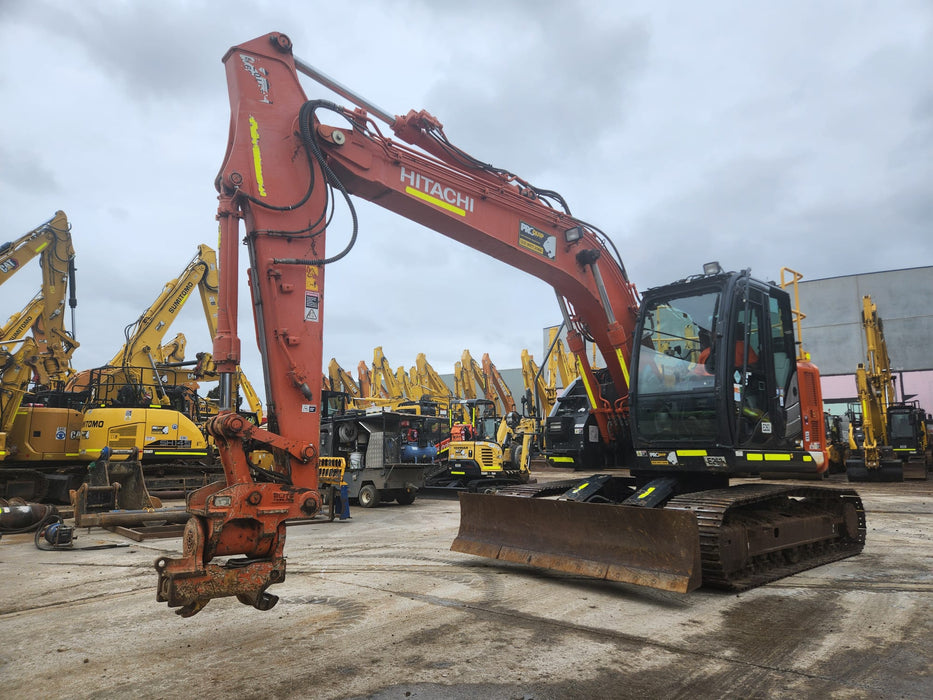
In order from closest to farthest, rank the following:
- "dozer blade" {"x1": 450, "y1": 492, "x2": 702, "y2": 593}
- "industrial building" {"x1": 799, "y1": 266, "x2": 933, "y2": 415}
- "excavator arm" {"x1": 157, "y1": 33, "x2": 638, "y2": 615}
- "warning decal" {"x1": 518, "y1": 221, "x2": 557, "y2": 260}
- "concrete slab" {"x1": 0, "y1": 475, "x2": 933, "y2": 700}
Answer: "concrete slab" {"x1": 0, "y1": 475, "x2": 933, "y2": 700} → "excavator arm" {"x1": 157, "y1": 33, "x2": 638, "y2": 615} → "dozer blade" {"x1": 450, "y1": 492, "x2": 702, "y2": 593} → "warning decal" {"x1": 518, "y1": 221, "x2": 557, "y2": 260} → "industrial building" {"x1": 799, "y1": 266, "x2": 933, "y2": 415}

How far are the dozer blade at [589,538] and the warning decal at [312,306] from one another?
278cm

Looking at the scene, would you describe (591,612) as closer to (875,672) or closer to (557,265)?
(875,672)

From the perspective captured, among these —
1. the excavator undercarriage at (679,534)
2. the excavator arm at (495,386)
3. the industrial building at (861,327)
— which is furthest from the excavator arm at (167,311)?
the industrial building at (861,327)

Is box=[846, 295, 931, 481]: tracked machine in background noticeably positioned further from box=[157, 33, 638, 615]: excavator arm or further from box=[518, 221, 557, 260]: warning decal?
box=[518, 221, 557, 260]: warning decal

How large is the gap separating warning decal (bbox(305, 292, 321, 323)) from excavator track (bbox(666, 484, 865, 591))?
11.2ft

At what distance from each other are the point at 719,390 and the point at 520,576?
257 centimetres

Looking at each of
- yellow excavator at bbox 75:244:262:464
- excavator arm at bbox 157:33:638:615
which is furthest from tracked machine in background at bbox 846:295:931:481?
yellow excavator at bbox 75:244:262:464

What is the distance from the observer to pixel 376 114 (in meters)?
6.36

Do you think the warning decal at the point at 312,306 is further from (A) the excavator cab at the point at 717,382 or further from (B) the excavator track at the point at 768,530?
(B) the excavator track at the point at 768,530

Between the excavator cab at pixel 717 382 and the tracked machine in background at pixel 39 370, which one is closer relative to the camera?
the excavator cab at pixel 717 382

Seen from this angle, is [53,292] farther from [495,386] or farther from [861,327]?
[861,327]

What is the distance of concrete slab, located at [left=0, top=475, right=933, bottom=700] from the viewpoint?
11.4 ft

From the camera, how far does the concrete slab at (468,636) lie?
3.48 meters

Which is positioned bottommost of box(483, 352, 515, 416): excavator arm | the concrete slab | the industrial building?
the concrete slab
